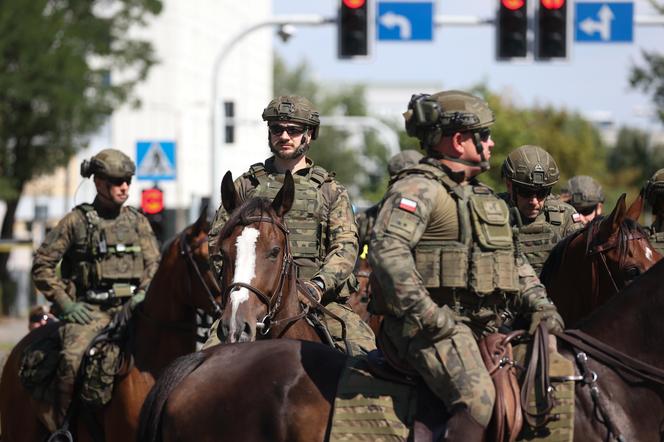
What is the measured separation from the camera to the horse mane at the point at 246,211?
8086mm

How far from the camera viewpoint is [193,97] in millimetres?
67812

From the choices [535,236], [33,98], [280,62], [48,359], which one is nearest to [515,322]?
Answer: [535,236]

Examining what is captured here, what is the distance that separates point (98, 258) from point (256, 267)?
3285 millimetres

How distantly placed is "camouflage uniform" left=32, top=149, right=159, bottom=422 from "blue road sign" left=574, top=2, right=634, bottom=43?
450 inches

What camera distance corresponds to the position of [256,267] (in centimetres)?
802

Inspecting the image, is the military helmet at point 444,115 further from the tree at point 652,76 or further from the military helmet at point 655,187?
the tree at point 652,76

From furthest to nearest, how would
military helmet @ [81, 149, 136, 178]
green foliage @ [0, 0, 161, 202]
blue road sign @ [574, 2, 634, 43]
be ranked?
1. green foliage @ [0, 0, 161, 202]
2. blue road sign @ [574, 2, 634, 43]
3. military helmet @ [81, 149, 136, 178]

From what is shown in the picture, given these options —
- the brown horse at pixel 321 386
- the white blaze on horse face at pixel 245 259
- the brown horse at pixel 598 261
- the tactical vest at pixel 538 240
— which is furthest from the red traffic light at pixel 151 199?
the brown horse at pixel 321 386

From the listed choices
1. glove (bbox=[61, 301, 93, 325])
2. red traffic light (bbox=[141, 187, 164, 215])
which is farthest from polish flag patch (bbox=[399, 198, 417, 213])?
red traffic light (bbox=[141, 187, 164, 215])

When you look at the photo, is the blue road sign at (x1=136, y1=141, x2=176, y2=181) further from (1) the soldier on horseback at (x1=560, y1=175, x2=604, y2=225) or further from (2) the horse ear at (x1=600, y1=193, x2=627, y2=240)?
(2) the horse ear at (x1=600, y1=193, x2=627, y2=240)

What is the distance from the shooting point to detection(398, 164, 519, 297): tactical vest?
646 cm

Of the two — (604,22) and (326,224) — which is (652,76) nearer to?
(604,22)

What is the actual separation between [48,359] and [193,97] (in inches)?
2285

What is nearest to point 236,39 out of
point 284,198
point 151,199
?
point 151,199
